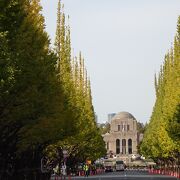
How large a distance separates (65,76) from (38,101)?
34.9 metres

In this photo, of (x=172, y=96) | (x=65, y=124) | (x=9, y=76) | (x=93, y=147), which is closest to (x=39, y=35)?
(x=9, y=76)

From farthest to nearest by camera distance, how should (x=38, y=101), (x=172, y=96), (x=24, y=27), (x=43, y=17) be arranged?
1. (x=172, y=96)
2. (x=43, y=17)
3. (x=38, y=101)
4. (x=24, y=27)

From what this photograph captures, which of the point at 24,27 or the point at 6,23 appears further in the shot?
the point at 24,27

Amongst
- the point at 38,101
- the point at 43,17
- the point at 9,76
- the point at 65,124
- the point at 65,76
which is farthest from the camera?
the point at 65,76

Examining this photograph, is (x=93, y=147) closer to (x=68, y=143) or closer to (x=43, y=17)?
(x=68, y=143)

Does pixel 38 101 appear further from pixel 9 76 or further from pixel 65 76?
pixel 65 76

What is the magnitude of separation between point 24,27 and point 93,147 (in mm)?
75332

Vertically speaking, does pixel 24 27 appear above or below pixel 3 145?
above

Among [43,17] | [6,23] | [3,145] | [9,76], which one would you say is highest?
[43,17]

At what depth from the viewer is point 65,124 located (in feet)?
177

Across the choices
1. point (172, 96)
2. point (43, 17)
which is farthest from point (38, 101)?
point (172, 96)

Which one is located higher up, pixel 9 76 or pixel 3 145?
pixel 9 76

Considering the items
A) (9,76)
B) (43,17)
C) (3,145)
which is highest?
(43,17)

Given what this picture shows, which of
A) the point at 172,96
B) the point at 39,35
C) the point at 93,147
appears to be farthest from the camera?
the point at 93,147
